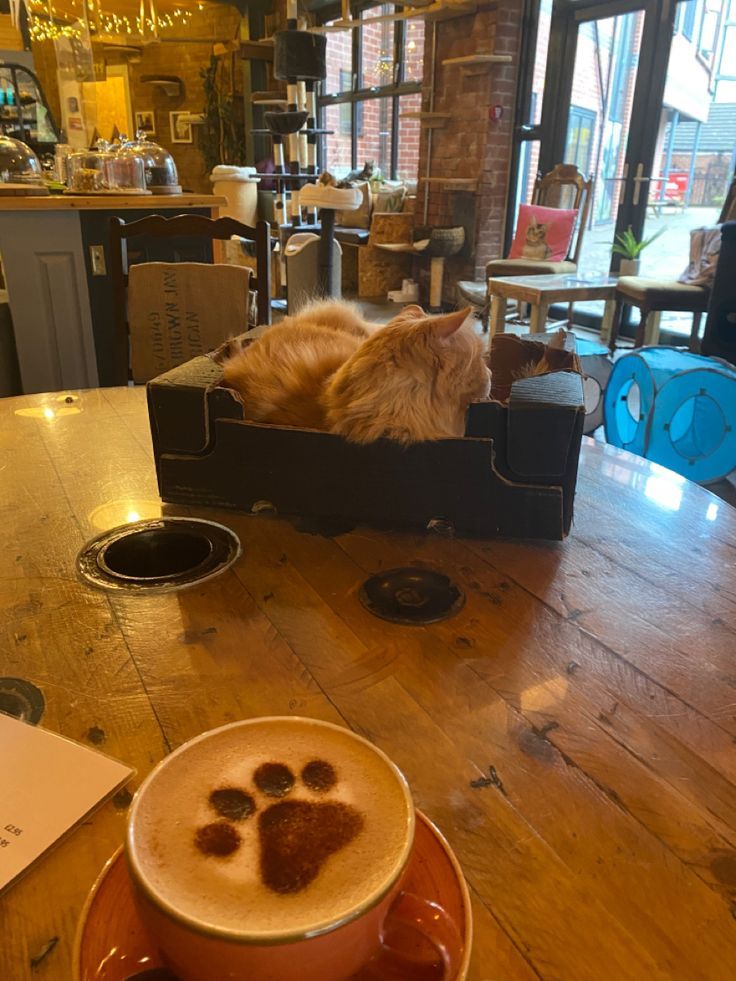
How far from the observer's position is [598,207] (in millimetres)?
5574

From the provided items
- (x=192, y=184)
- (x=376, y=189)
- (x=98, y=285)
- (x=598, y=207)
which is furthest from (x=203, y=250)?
(x=192, y=184)

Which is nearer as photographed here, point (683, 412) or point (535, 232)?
point (683, 412)

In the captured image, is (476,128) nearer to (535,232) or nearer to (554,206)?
(554,206)

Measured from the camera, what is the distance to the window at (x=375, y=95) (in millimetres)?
6578

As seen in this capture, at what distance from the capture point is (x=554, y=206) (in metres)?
5.36

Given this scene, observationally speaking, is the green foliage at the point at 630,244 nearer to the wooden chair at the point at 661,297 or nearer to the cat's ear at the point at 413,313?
the wooden chair at the point at 661,297

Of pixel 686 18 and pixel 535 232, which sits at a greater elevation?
pixel 686 18

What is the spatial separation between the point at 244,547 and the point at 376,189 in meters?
6.58

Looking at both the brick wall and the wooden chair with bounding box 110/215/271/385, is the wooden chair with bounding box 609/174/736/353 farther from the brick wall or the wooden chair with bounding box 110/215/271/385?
the wooden chair with bounding box 110/215/271/385

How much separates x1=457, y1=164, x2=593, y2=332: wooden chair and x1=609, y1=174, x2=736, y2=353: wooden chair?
70 cm

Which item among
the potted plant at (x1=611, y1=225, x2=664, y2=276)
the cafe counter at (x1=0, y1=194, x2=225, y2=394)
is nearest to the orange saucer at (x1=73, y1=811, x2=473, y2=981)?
the cafe counter at (x1=0, y1=194, x2=225, y2=394)

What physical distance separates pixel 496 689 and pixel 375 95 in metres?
7.56

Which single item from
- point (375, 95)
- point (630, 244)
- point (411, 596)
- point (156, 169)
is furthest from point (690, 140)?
point (411, 596)

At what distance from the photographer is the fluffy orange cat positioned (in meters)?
0.88
